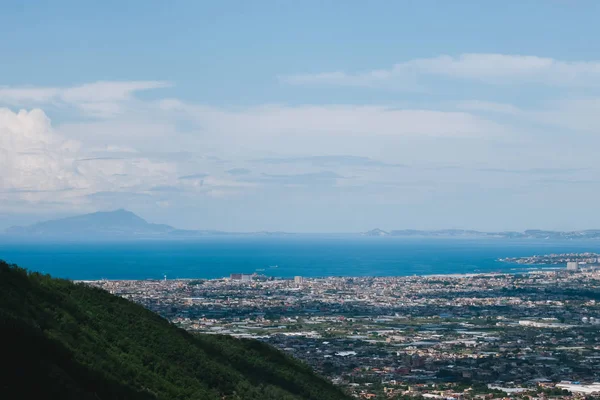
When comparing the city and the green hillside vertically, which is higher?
the green hillside

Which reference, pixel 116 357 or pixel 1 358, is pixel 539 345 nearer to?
pixel 116 357

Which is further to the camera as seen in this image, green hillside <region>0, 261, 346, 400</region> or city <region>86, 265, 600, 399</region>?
city <region>86, 265, 600, 399</region>

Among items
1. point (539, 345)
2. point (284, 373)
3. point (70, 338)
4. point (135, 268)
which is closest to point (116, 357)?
point (70, 338)

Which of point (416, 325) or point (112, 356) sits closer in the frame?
point (112, 356)

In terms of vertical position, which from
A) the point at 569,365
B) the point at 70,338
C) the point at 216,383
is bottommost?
the point at 569,365
